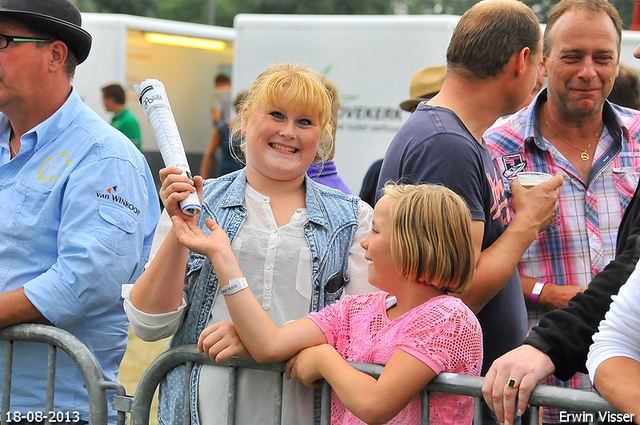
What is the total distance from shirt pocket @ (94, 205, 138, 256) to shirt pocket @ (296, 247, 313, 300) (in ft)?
2.43

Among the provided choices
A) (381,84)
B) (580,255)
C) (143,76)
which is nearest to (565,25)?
(580,255)

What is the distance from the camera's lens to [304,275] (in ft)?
7.18

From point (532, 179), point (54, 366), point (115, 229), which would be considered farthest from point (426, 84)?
point (54, 366)

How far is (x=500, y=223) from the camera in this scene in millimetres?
2461

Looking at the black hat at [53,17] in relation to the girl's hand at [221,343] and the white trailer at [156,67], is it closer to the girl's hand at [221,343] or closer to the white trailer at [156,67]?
the girl's hand at [221,343]

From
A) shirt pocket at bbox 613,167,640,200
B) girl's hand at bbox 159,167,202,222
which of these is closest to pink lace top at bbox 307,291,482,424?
girl's hand at bbox 159,167,202,222

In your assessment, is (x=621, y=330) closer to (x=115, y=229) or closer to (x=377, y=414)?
(x=377, y=414)

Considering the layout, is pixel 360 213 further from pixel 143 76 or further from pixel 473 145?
pixel 143 76

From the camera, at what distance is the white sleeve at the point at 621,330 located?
1.59m

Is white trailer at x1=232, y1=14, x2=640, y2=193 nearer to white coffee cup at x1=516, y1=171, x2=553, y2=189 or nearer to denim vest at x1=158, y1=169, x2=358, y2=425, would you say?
white coffee cup at x1=516, y1=171, x2=553, y2=189

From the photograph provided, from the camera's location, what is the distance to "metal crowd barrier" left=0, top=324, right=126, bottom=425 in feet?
7.47

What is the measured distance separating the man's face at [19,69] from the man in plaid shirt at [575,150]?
75.0 inches

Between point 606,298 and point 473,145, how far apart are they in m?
0.71

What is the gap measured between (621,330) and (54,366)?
72.0 inches
